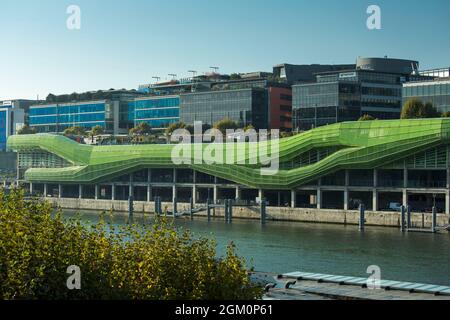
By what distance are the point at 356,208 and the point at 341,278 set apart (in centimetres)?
4464

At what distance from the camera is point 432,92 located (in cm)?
10869

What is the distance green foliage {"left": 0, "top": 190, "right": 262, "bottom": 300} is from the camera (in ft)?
67.7

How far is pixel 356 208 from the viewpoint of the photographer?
80.2 m

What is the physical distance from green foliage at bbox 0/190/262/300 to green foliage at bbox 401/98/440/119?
78.0 m

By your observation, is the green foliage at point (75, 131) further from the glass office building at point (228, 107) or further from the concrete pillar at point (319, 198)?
the concrete pillar at point (319, 198)

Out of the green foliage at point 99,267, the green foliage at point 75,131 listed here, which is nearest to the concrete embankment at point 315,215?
the green foliage at point 75,131

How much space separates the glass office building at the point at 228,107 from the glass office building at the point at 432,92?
72.5 feet

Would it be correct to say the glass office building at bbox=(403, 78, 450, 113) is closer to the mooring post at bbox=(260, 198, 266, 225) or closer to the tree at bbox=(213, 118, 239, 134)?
the tree at bbox=(213, 118, 239, 134)

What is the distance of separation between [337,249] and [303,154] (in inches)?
1104

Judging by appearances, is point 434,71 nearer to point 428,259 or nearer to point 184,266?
point 428,259

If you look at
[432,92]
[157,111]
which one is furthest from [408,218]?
[157,111]

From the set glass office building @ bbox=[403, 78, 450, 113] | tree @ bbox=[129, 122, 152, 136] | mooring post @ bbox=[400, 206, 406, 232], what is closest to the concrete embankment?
mooring post @ bbox=[400, 206, 406, 232]

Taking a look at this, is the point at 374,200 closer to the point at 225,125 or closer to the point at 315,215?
the point at 315,215
